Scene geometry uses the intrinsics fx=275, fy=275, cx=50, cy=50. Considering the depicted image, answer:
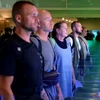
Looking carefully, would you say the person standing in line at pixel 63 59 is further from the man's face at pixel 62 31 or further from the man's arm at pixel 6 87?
the man's arm at pixel 6 87

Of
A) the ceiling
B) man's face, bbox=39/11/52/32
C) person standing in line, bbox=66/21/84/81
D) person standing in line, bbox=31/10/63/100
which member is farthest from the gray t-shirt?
the ceiling

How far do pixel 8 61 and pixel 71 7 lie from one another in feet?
33.1

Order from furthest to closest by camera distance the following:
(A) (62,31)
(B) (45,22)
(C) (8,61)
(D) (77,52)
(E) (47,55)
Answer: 1. (D) (77,52)
2. (A) (62,31)
3. (B) (45,22)
4. (E) (47,55)
5. (C) (8,61)

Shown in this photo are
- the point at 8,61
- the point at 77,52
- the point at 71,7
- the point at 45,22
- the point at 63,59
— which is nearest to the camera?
the point at 8,61

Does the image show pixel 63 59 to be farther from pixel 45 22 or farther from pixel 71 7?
pixel 71 7

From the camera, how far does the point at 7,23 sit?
17.0 metres

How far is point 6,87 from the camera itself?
5.70 feet

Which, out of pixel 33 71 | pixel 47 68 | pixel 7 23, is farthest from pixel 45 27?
pixel 7 23

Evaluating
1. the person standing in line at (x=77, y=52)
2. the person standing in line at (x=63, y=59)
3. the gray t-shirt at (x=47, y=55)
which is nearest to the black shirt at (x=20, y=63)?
the gray t-shirt at (x=47, y=55)

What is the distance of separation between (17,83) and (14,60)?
0.18 meters

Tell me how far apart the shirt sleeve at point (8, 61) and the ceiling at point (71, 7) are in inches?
388

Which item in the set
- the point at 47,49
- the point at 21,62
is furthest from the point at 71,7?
the point at 21,62

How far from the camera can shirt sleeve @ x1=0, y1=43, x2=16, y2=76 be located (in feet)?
5.64

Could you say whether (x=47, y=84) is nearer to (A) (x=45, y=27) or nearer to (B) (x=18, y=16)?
(A) (x=45, y=27)
